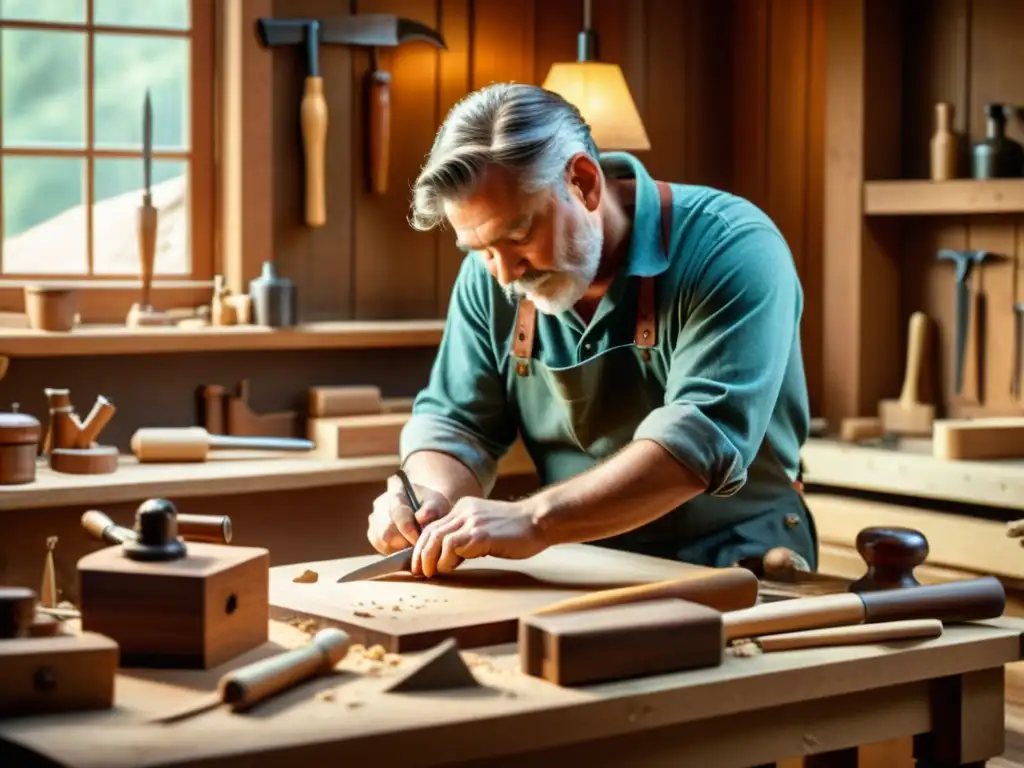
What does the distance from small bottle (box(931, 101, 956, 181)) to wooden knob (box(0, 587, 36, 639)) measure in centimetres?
335

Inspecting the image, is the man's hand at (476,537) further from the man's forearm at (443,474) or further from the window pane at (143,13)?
the window pane at (143,13)

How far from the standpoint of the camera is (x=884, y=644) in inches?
85.0

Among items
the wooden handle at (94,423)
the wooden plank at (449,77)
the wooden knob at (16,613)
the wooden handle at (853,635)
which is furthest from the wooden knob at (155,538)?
the wooden plank at (449,77)

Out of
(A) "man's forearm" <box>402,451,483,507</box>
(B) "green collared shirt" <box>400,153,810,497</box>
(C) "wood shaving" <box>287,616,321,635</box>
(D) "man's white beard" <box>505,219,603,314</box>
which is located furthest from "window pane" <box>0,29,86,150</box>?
(C) "wood shaving" <box>287,616,321,635</box>

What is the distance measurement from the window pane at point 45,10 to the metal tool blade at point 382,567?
2.34m

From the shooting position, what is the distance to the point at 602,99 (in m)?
4.35

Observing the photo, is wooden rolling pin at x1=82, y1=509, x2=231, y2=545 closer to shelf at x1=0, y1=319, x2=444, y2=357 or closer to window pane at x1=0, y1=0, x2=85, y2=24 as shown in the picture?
shelf at x1=0, y1=319, x2=444, y2=357

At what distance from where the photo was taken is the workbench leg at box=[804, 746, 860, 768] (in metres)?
2.31

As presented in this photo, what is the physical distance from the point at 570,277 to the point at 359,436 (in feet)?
5.03

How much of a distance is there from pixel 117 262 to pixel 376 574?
7.14ft

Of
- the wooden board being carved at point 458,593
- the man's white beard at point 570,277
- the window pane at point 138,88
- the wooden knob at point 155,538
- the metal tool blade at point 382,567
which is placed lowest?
the wooden board being carved at point 458,593

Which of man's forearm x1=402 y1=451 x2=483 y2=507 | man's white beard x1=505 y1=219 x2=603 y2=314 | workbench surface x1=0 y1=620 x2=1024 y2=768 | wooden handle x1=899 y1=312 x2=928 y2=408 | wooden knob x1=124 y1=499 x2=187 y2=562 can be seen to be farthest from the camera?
wooden handle x1=899 y1=312 x2=928 y2=408

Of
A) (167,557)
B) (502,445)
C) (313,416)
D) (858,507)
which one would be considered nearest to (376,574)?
(167,557)

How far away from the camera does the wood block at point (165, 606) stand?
1970mm
